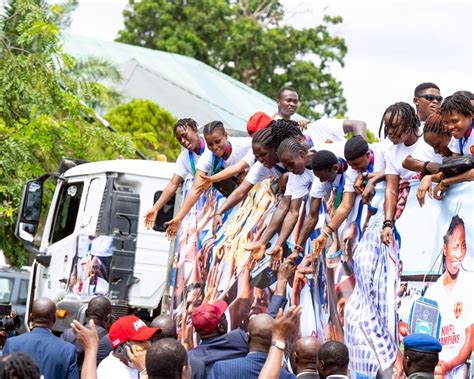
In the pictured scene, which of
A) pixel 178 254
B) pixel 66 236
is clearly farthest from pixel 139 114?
pixel 178 254

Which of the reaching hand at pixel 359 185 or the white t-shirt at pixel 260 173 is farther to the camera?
the white t-shirt at pixel 260 173

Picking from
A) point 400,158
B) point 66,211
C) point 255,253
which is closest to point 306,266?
point 255,253

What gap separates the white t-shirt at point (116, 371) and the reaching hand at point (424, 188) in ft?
6.16

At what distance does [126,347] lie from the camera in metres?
6.23

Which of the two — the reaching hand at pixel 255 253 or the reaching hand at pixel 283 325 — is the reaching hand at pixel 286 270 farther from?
the reaching hand at pixel 283 325

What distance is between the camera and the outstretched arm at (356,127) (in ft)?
28.9

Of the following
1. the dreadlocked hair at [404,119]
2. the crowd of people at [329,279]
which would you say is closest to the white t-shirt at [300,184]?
the crowd of people at [329,279]

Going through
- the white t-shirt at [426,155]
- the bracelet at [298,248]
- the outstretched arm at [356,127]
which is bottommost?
the bracelet at [298,248]

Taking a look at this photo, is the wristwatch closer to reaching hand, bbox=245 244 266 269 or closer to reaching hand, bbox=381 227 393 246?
reaching hand, bbox=381 227 393 246

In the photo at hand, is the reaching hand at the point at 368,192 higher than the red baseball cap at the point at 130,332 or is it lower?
higher

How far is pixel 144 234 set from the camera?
1220 centimetres

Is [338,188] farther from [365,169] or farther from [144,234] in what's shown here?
[144,234]

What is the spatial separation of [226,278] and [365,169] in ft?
6.55

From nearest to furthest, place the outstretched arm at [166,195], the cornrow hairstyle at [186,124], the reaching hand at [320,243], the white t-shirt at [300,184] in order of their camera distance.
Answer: the reaching hand at [320,243] < the white t-shirt at [300,184] < the cornrow hairstyle at [186,124] < the outstretched arm at [166,195]
